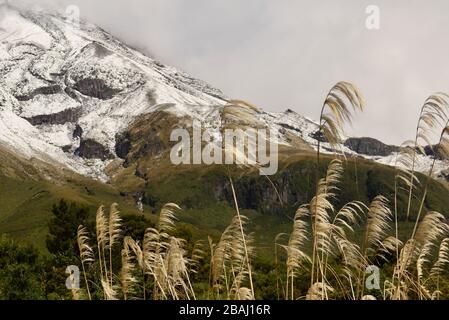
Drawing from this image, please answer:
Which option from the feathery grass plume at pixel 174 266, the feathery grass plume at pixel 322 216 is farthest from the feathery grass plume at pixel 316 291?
the feathery grass plume at pixel 174 266

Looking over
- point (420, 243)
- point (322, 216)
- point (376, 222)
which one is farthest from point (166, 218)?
point (420, 243)

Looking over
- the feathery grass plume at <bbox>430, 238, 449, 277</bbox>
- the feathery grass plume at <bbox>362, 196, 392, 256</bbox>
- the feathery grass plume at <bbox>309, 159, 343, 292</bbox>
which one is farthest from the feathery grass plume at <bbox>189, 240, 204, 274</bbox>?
the feathery grass plume at <bbox>430, 238, 449, 277</bbox>

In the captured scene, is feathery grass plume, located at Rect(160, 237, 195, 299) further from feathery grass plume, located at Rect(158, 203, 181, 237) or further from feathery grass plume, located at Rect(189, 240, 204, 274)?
feathery grass plume, located at Rect(189, 240, 204, 274)

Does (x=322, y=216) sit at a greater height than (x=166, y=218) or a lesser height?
lesser

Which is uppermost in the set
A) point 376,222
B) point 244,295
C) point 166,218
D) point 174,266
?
point 166,218

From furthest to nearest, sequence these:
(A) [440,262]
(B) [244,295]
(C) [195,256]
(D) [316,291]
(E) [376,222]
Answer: (C) [195,256] < (A) [440,262] < (E) [376,222] < (D) [316,291] < (B) [244,295]

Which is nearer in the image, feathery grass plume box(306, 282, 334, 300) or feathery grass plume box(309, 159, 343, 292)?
feathery grass plume box(306, 282, 334, 300)

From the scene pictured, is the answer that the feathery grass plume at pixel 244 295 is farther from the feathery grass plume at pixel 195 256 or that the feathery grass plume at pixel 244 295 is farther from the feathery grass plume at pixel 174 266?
the feathery grass plume at pixel 195 256

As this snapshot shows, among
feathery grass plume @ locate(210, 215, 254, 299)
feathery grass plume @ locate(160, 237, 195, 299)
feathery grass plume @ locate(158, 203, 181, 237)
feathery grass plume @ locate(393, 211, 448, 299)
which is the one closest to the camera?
feathery grass plume @ locate(393, 211, 448, 299)

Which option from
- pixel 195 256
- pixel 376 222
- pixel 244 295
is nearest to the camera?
pixel 244 295

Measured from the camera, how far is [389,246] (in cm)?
1050

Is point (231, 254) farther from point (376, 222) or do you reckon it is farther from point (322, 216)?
point (376, 222)
